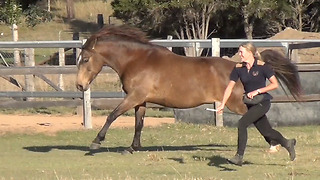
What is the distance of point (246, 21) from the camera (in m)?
41.6

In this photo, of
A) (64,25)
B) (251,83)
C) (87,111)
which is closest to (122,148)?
(87,111)

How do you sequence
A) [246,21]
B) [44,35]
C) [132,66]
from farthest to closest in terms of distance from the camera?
1. [44,35]
2. [246,21]
3. [132,66]

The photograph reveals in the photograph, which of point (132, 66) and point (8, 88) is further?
point (8, 88)

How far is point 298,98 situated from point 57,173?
4.19 m

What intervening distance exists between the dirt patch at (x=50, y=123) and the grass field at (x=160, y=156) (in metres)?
0.35

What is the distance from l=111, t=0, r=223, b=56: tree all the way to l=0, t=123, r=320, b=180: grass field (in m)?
25.4

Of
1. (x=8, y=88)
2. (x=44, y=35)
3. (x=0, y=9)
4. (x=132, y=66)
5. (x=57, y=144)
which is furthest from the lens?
(x=44, y=35)

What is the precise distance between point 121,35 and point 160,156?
6.79 ft

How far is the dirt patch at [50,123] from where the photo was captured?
1611 centimetres

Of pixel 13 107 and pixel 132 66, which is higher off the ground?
pixel 132 66

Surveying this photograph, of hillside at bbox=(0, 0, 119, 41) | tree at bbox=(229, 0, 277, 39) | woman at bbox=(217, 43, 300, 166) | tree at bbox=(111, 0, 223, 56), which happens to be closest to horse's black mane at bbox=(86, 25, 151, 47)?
woman at bbox=(217, 43, 300, 166)

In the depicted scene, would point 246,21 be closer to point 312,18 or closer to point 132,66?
point 312,18

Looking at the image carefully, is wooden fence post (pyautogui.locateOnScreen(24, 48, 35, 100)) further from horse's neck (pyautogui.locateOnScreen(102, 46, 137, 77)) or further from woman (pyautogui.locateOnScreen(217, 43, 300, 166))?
woman (pyautogui.locateOnScreen(217, 43, 300, 166))

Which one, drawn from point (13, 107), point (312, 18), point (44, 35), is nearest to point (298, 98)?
point (13, 107)
